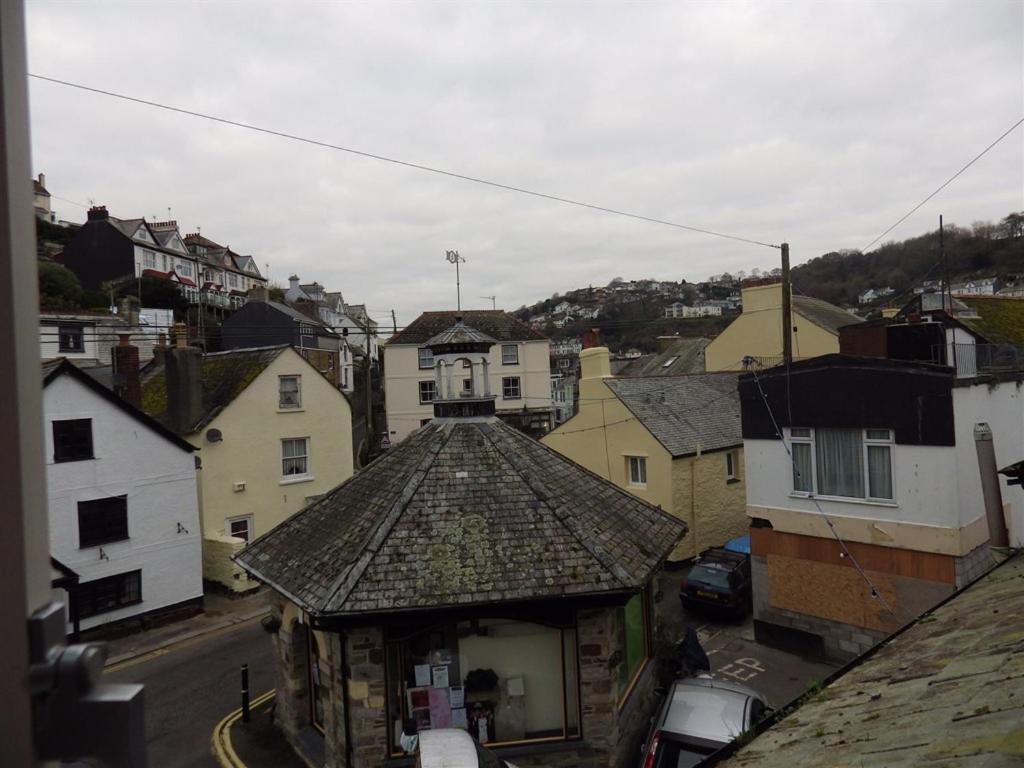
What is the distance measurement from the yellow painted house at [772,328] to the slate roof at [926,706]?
75.9ft

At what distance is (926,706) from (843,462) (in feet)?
37.1

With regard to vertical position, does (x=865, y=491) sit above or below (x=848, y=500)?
above

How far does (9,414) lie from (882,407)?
52.1ft

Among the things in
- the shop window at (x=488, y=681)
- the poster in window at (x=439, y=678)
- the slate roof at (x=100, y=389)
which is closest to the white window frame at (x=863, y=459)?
the shop window at (x=488, y=681)

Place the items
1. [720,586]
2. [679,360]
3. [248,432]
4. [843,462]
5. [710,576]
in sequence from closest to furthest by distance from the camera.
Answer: [843,462] → [720,586] → [710,576] → [248,432] → [679,360]

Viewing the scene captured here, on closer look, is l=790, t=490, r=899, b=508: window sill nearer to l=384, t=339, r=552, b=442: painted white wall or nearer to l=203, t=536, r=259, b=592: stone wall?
l=203, t=536, r=259, b=592: stone wall

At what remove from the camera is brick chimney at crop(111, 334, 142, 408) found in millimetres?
22422

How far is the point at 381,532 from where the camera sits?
10453 mm

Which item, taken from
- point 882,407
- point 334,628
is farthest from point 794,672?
point 334,628

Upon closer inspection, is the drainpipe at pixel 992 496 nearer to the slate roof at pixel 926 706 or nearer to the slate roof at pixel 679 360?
the slate roof at pixel 926 706

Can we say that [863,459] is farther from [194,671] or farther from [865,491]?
[194,671]

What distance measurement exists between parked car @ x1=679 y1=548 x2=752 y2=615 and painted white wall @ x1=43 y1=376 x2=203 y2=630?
15267mm

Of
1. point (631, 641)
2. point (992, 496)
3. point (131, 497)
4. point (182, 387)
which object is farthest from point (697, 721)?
point (182, 387)

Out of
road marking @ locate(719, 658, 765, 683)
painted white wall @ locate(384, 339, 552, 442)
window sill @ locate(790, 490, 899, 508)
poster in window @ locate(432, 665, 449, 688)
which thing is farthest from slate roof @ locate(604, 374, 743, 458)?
painted white wall @ locate(384, 339, 552, 442)
